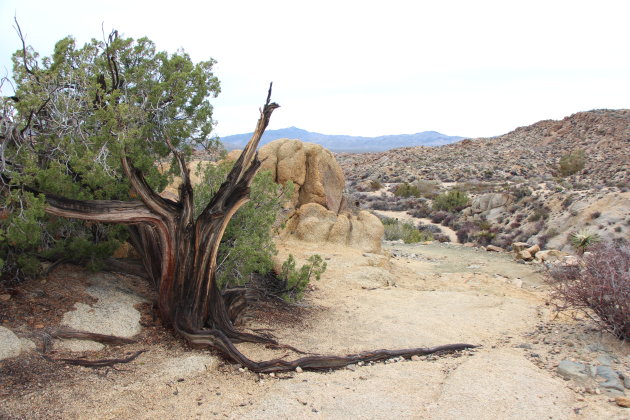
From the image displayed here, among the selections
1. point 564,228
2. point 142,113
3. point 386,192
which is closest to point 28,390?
point 142,113

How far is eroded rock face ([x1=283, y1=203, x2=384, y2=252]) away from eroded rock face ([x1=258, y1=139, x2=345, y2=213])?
53cm

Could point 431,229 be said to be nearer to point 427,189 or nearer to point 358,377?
point 427,189

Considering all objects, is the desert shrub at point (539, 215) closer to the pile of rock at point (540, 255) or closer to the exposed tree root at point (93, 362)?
the pile of rock at point (540, 255)

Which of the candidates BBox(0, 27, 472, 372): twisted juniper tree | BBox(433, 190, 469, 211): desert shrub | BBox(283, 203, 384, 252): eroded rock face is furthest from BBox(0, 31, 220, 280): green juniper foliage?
BBox(433, 190, 469, 211): desert shrub

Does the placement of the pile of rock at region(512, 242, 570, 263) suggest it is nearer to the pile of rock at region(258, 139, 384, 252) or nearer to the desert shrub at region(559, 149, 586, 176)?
the pile of rock at region(258, 139, 384, 252)

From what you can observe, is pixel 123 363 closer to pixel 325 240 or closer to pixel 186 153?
pixel 186 153

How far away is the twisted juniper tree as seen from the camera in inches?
206

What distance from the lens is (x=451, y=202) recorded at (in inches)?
1105

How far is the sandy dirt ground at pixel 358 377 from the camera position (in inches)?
165

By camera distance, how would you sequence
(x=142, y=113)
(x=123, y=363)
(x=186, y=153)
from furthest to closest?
(x=186, y=153) → (x=142, y=113) → (x=123, y=363)

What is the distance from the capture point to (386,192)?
119 ft

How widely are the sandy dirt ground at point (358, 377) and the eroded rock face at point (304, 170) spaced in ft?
15.5

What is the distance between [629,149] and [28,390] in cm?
5377

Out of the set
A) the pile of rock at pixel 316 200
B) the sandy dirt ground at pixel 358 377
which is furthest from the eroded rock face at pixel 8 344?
the pile of rock at pixel 316 200
